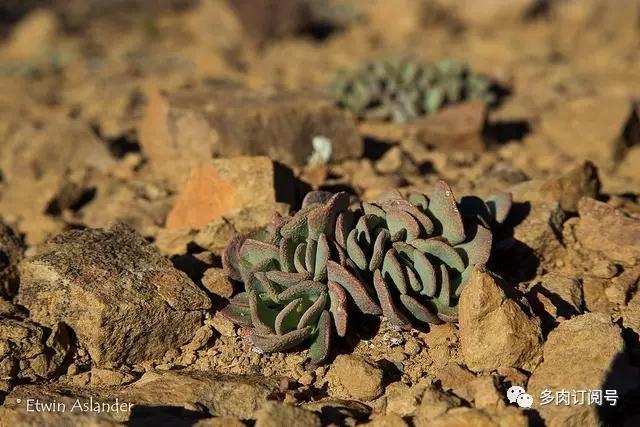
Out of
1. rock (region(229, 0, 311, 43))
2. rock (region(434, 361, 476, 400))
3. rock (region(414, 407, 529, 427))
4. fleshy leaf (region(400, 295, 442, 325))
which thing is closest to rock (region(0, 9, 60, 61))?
rock (region(229, 0, 311, 43))

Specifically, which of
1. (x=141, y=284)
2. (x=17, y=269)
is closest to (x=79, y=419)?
(x=141, y=284)

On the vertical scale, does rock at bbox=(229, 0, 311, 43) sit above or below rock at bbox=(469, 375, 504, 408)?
above

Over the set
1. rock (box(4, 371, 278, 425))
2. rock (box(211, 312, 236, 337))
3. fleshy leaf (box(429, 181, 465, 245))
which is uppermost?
fleshy leaf (box(429, 181, 465, 245))

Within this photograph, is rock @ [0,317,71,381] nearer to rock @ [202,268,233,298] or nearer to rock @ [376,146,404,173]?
rock @ [202,268,233,298]

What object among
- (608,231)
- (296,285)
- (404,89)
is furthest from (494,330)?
(404,89)

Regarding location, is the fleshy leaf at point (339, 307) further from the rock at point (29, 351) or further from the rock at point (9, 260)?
the rock at point (9, 260)
